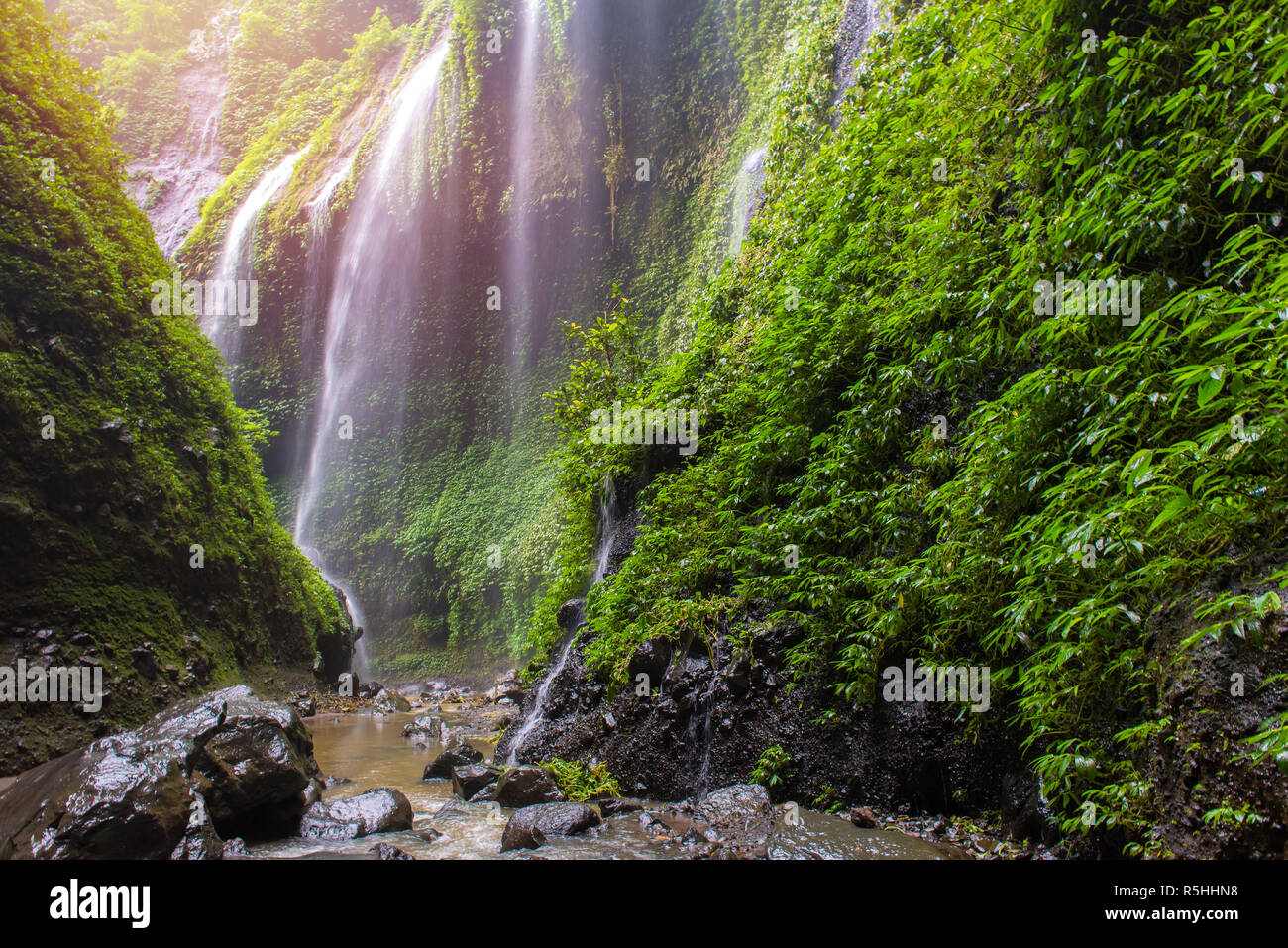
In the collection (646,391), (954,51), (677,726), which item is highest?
(954,51)

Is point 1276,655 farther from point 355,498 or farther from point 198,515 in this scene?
point 355,498

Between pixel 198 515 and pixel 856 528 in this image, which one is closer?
pixel 856 528

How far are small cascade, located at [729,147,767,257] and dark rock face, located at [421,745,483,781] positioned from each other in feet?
33.0

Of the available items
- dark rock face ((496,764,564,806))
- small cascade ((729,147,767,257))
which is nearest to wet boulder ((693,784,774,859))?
dark rock face ((496,764,564,806))

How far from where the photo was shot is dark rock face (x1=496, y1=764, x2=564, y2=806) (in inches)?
203

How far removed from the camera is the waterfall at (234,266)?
23.2m

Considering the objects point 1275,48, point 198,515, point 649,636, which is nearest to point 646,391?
point 649,636

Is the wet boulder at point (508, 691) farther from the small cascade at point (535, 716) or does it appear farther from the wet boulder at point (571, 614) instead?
the small cascade at point (535, 716)

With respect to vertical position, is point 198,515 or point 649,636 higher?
point 198,515

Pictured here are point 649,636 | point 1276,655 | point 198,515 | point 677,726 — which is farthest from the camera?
point 198,515

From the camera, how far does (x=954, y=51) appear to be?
580cm

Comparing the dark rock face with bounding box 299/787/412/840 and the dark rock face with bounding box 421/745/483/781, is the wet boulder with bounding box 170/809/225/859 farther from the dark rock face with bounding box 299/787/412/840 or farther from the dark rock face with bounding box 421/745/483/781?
the dark rock face with bounding box 421/745/483/781

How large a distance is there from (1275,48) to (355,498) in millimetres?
23053

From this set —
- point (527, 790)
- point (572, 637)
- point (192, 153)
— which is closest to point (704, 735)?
point (527, 790)
